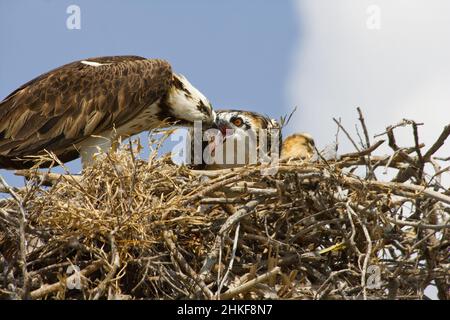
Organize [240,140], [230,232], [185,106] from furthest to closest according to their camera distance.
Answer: [185,106], [240,140], [230,232]

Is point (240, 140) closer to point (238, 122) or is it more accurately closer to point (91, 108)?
point (238, 122)

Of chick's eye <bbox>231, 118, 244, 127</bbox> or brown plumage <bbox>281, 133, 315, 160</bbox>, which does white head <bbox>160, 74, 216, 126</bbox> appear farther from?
brown plumage <bbox>281, 133, 315, 160</bbox>

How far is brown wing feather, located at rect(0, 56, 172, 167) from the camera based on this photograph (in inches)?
321

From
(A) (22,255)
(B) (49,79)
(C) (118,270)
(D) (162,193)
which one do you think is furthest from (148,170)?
(B) (49,79)

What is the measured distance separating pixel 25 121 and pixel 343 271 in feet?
10.7

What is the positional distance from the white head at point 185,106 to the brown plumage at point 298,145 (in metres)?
0.67

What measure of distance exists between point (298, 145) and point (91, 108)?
172 cm

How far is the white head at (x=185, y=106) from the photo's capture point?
331 inches

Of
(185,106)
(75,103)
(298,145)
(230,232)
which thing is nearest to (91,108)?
(75,103)

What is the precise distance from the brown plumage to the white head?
666mm

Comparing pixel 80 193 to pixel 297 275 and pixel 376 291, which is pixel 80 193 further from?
pixel 376 291

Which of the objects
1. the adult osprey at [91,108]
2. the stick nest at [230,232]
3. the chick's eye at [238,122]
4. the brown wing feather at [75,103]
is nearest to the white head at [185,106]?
the adult osprey at [91,108]

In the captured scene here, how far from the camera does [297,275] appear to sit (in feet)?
21.5

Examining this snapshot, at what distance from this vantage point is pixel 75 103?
27.4 feet
